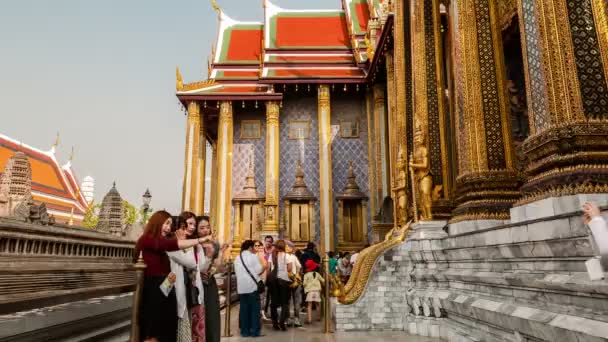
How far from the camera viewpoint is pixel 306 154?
17156 millimetres

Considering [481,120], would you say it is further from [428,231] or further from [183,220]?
[183,220]

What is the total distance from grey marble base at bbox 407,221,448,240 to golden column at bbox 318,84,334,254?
9076 mm

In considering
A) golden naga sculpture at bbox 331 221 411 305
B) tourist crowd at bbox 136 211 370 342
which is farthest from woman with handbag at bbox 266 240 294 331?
tourist crowd at bbox 136 211 370 342

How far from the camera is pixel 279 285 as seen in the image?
637 cm

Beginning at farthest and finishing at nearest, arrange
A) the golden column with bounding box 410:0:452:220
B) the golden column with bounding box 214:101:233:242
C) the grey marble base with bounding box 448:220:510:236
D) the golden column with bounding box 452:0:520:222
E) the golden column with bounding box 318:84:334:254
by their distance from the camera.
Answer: the golden column with bounding box 214:101:233:242 → the golden column with bounding box 318:84:334:254 → the golden column with bounding box 410:0:452:220 → the golden column with bounding box 452:0:520:222 → the grey marble base with bounding box 448:220:510:236

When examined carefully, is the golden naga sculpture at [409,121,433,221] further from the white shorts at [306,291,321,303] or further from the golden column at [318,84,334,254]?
the golden column at [318,84,334,254]

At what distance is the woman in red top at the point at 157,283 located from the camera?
3.02 meters

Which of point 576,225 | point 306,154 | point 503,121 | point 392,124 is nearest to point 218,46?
point 306,154

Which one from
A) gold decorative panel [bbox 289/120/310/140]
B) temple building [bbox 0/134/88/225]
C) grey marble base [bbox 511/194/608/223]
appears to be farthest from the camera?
temple building [bbox 0/134/88/225]

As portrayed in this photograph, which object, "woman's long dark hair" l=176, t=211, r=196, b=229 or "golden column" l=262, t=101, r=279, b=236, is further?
"golden column" l=262, t=101, r=279, b=236

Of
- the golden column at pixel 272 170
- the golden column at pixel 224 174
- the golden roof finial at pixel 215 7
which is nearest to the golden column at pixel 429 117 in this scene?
the golden column at pixel 272 170

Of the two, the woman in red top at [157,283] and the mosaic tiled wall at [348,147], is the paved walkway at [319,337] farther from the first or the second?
the mosaic tiled wall at [348,147]

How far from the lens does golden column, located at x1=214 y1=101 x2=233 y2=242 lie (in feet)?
52.2

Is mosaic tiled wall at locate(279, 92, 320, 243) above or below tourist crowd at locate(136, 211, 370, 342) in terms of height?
above
